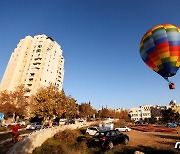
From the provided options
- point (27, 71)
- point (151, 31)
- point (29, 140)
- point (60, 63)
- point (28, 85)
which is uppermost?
point (60, 63)

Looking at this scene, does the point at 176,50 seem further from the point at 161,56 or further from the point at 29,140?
the point at 29,140

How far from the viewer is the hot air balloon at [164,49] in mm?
19703

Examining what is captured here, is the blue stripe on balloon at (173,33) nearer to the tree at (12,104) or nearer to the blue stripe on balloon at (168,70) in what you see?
the blue stripe on balloon at (168,70)

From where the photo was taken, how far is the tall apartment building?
76.6m

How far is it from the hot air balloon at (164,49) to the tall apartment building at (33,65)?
2367 inches

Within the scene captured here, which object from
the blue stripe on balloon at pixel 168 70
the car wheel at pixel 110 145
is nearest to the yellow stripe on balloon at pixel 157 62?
the blue stripe on balloon at pixel 168 70

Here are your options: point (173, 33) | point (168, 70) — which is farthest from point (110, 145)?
point (173, 33)

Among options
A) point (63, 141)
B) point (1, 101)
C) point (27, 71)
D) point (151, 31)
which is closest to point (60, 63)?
point (27, 71)

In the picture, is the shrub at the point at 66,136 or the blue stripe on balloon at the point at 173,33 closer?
the blue stripe on balloon at the point at 173,33

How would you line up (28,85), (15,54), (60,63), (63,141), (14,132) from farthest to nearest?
(60,63) → (15,54) → (28,85) → (63,141) → (14,132)

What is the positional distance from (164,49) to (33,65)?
2700 inches

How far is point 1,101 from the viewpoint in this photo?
52.8 meters

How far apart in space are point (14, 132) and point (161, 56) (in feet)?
56.2

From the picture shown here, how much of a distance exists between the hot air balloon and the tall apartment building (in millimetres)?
60120
